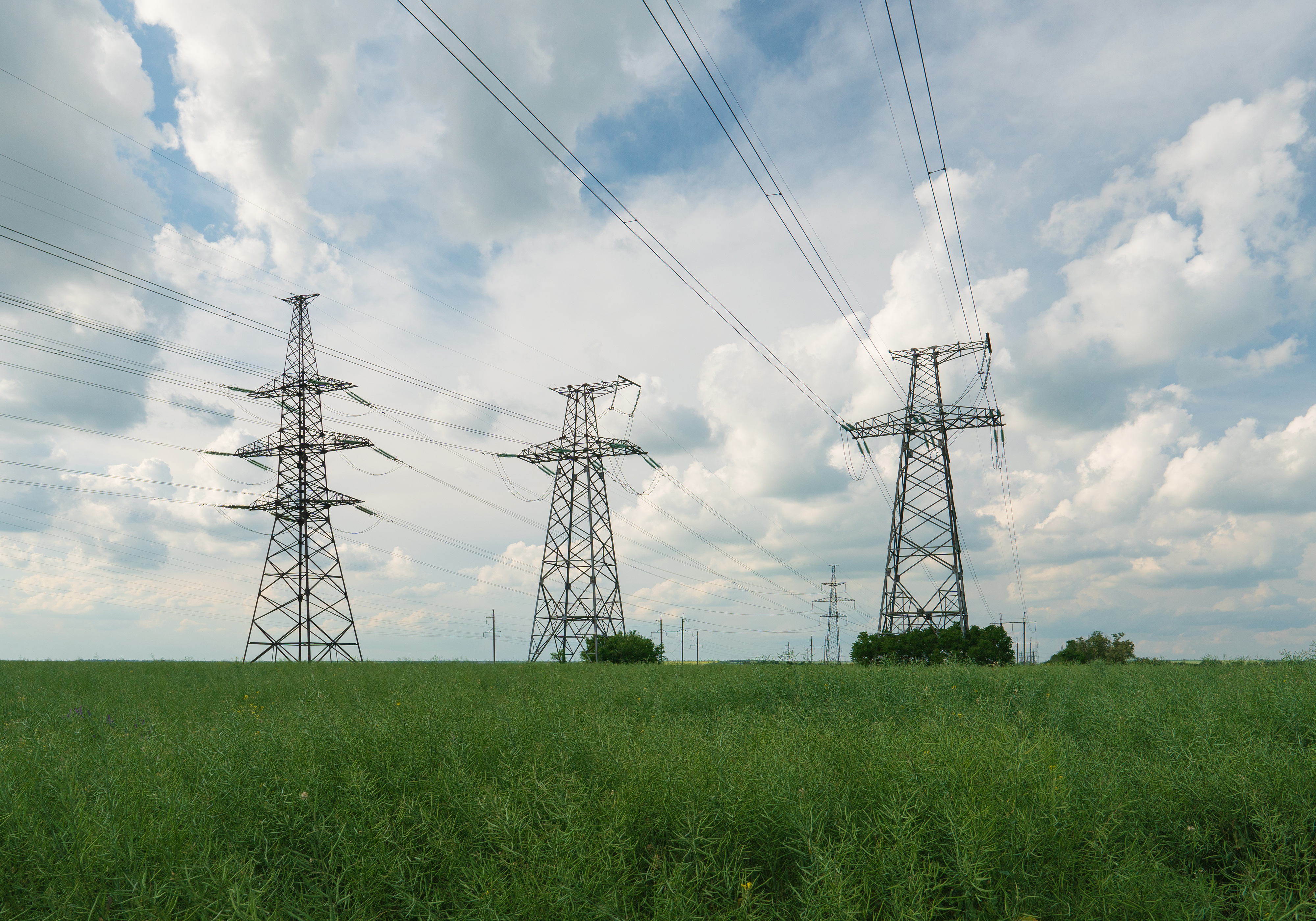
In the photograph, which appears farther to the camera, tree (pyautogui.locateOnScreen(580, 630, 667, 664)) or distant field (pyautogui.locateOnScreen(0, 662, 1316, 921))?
tree (pyautogui.locateOnScreen(580, 630, 667, 664))

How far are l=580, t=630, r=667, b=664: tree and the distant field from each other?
84.2 feet

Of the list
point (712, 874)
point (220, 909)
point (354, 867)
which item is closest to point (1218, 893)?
point (712, 874)

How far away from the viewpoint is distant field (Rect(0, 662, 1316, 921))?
13.4 feet

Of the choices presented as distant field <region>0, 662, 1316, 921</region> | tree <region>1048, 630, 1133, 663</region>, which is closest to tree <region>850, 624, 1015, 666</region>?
tree <region>1048, 630, 1133, 663</region>

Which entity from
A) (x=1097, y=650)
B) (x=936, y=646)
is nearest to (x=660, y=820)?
(x=936, y=646)

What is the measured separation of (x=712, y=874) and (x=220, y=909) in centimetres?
287

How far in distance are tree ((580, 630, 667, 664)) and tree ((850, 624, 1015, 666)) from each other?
10.0m

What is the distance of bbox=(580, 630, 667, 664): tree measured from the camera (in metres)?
32.5

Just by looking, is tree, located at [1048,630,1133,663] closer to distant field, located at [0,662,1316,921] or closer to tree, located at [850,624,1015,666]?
tree, located at [850,624,1015,666]

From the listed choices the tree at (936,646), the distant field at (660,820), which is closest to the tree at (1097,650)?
the tree at (936,646)

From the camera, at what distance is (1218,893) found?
14.7 ft

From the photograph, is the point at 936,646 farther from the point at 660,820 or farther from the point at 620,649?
the point at 660,820

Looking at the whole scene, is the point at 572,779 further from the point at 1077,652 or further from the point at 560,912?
the point at 1077,652

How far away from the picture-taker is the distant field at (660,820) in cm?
407
